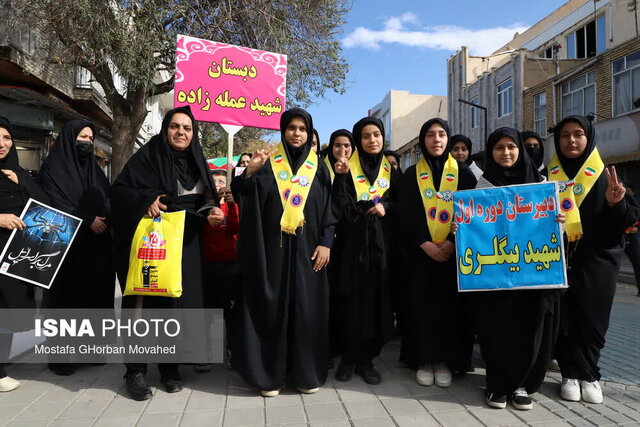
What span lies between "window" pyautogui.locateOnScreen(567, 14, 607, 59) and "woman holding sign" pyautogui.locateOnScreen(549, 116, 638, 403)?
16440 millimetres

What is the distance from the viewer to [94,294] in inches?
146

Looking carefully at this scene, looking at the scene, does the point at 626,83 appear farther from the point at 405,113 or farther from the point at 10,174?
the point at 405,113

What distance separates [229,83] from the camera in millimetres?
4113

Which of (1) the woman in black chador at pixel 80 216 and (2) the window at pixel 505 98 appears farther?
(2) the window at pixel 505 98

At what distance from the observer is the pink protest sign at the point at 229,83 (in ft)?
13.1

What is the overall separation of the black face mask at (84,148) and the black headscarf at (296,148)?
165 centimetres

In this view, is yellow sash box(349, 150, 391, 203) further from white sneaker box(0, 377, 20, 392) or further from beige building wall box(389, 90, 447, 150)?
beige building wall box(389, 90, 447, 150)

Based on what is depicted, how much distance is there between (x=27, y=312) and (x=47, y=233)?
619mm

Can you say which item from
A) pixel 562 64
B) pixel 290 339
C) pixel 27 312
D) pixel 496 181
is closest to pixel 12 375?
pixel 27 312

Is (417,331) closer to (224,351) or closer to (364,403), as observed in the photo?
(364,403)

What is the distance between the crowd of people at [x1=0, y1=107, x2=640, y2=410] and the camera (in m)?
2.88

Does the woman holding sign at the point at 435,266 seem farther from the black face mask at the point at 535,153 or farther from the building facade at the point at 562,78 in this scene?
the building facade at the point at 562,78

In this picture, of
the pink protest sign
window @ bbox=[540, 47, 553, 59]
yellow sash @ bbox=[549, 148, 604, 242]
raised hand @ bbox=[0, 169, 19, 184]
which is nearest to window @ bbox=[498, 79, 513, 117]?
window @ bbox=[540, 47, 553, 59]

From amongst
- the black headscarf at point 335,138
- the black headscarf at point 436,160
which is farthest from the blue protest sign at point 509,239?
the black headscarf at point 335,138
